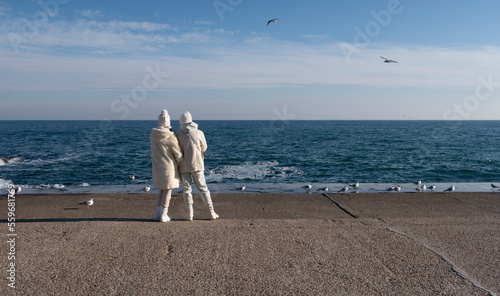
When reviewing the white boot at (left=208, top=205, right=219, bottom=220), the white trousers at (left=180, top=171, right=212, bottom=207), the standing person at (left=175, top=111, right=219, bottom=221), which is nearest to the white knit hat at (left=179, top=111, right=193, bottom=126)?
the standing person at (left=175, top=111, right=219, bottom=221)

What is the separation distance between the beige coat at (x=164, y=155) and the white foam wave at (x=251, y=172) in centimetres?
987

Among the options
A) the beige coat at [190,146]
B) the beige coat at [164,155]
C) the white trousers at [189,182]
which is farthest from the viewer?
the white trousers at [189,182]

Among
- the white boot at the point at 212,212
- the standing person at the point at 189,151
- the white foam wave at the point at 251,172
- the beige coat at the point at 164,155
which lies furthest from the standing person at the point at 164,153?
the white foam wave at the point at 251,172

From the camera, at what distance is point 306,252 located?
4359 mm

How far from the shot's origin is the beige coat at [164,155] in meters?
5.44

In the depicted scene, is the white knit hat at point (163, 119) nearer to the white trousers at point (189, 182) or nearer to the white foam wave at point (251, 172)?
the white trousers at point (189, 182)

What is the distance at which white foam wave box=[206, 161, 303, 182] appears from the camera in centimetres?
1621

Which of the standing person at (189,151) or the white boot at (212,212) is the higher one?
the standing person at (189,151)

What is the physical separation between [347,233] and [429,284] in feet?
5.01

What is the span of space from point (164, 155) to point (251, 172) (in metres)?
12.8

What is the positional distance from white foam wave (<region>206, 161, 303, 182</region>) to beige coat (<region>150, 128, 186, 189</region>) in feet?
32.4

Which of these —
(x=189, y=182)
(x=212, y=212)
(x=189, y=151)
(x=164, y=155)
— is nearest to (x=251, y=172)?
(x=212, y=212)

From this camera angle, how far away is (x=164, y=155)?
215 inches

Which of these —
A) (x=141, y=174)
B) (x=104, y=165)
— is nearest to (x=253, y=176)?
(x=141, y=174)
